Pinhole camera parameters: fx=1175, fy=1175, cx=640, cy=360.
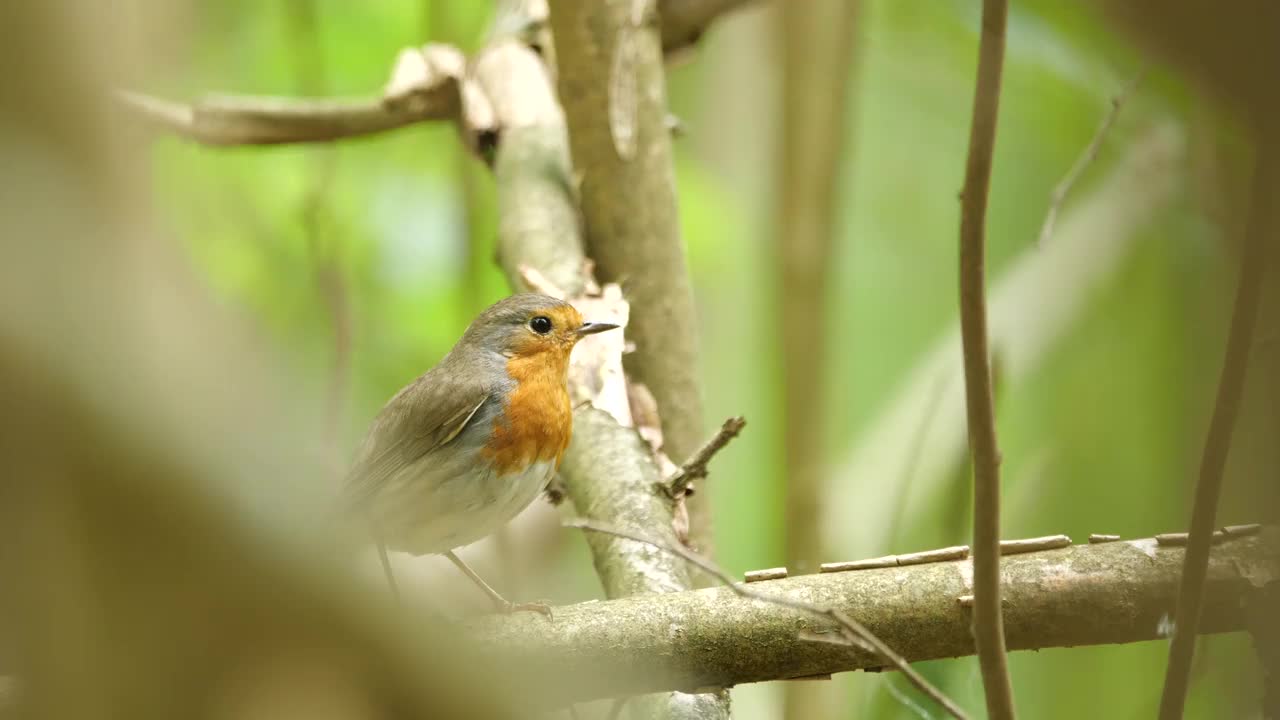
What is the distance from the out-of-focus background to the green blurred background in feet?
0.05

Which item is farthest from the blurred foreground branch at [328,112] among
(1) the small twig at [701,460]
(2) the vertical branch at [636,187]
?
Result: (1) the small twig at [701,460]

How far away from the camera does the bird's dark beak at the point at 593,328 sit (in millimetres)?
3578

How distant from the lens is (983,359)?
1.36 metres

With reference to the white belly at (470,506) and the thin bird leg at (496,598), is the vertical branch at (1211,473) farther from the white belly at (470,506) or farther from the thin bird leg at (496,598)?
the white belly at (470,506)

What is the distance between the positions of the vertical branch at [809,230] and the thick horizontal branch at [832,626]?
108 centimetres

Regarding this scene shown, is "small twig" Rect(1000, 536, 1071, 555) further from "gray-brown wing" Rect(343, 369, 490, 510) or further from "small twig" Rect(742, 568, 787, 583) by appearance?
"gray-brown wing" Rect(343, 369, 490, 510)

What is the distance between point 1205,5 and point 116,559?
502 millimetres

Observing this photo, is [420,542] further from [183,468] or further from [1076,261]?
[183,468]

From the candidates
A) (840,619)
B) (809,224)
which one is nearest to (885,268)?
(809,224)

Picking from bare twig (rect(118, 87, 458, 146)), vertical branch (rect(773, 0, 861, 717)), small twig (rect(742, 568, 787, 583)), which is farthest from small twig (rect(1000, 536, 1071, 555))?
bare twig (rect(118, 87, 458, 146))

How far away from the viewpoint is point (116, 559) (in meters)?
0.47

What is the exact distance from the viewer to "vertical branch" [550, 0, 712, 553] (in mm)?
3908

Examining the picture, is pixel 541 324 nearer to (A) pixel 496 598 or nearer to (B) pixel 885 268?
(A) pixel 496 598

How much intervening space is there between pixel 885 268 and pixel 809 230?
3.49 metres
